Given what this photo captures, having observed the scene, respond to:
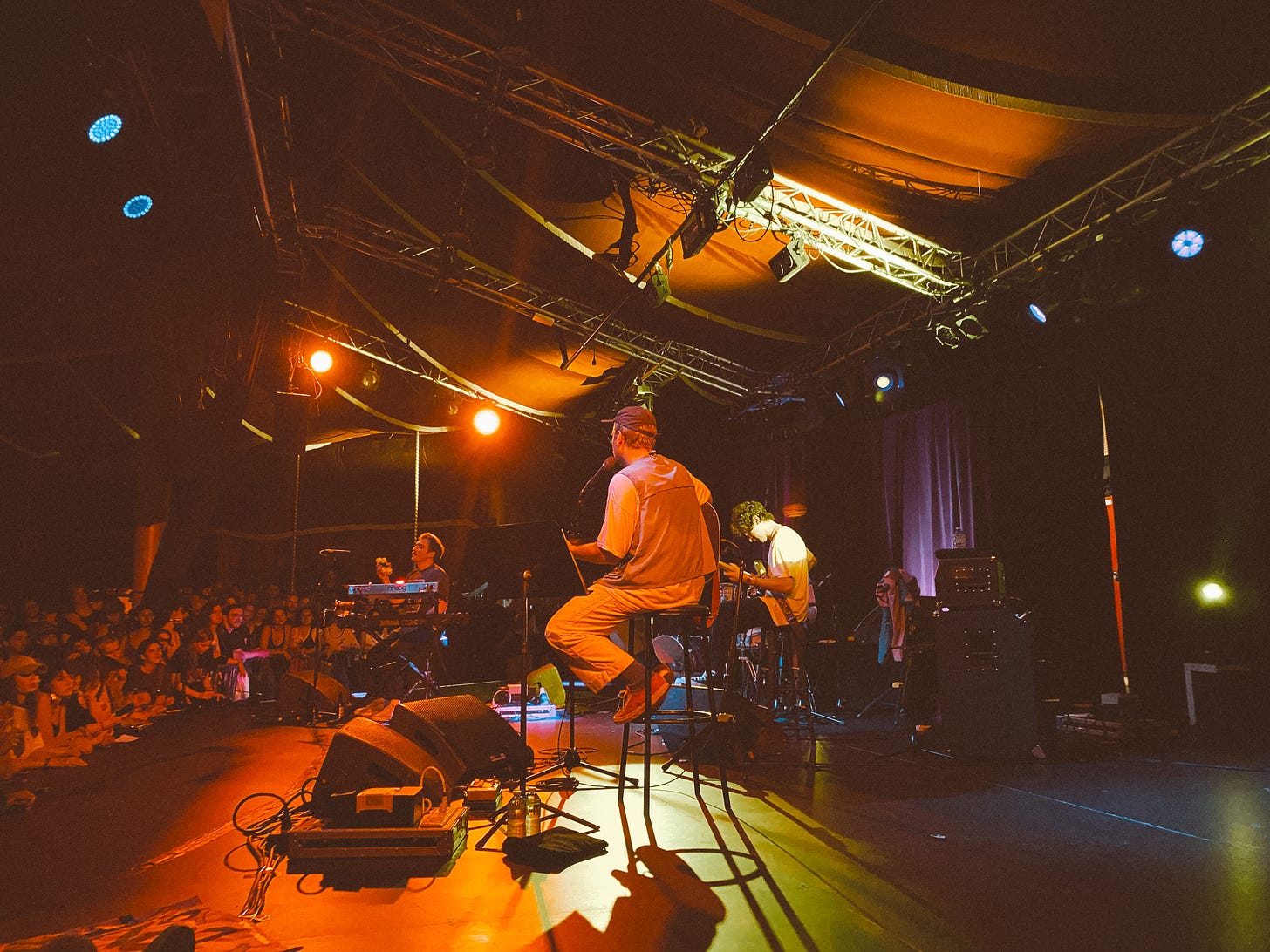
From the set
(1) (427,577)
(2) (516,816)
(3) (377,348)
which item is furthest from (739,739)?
(3) (377,348)

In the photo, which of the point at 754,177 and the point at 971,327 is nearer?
the point at 754,177

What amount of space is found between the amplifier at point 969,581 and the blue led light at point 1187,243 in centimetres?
318

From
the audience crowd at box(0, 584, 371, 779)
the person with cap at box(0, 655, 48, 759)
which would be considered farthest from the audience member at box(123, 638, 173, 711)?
the person with cap at box(0, 655, 48, 759)

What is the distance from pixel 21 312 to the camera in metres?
7.65

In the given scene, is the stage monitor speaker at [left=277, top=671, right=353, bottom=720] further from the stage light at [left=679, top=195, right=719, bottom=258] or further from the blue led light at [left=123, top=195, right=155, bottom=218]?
the stage light at [left=679, top=195, right=719, bottom=258]

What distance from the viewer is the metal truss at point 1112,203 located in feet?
17.4

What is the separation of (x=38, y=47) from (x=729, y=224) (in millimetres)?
5098

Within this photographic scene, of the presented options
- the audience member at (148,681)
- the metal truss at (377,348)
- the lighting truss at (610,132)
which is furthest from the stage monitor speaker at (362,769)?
the metal truss at (377,348)

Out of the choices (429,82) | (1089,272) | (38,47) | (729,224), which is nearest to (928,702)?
(1089,272)

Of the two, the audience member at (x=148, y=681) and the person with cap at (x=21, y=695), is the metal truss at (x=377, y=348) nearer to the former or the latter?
the audience member at (x=148, y=681)

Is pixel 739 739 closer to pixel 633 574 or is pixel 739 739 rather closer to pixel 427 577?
pixel 633 574

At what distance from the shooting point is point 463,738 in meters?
4.02

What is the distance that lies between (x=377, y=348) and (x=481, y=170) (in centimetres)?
564

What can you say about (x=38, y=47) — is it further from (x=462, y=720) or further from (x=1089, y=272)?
(x=1089, y=272)
